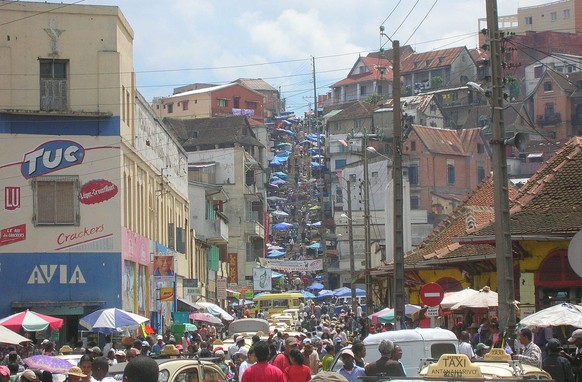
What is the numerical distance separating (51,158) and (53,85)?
246 centimetres

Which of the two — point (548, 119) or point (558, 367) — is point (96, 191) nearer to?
point (558, 367)

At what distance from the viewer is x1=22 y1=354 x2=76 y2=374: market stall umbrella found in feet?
51.7

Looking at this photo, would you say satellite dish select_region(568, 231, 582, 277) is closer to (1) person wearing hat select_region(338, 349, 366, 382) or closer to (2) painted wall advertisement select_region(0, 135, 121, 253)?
(1) person wearing hat select_region(338, 349, 366, 382)

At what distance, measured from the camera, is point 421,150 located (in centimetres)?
11800

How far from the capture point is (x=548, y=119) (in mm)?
120500

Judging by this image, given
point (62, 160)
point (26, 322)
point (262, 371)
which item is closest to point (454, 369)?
point (262, 371)

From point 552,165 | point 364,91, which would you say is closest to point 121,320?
point 552,165

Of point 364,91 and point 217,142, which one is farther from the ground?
point 364,91

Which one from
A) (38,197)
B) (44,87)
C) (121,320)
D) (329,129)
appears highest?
(329,129)

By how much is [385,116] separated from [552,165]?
273 feet

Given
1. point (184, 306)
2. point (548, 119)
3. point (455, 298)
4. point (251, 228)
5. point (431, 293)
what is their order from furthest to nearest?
point (548, 119) < point (251, 228) < point (184, 306) < point (455, 298) < point (431, 293)

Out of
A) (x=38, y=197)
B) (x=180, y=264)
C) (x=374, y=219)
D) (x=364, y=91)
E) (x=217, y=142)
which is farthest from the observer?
(x=364, y=91)

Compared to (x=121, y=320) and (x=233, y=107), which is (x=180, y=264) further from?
(x=233, y=107)

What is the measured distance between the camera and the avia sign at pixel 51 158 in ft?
129
